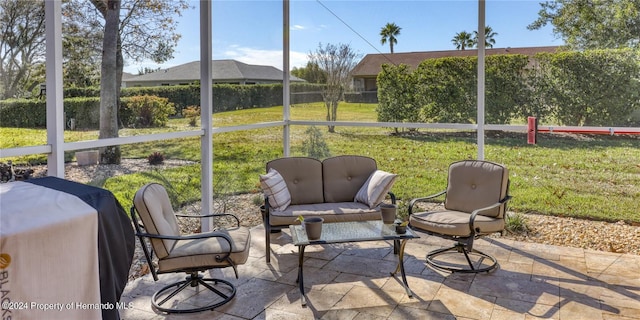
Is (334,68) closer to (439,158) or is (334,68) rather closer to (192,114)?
(439,158)

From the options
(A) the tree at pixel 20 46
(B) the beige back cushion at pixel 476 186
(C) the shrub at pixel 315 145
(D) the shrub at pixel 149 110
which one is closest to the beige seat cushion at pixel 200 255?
(D) the shrub at pixel 149 110

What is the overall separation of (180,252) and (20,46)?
5.67ft

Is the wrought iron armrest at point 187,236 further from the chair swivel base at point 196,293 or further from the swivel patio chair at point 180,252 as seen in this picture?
the chair swivel base at point 196,293

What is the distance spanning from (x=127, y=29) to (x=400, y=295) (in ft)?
10.4

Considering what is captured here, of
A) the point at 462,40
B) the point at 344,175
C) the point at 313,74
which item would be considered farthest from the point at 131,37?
the point at 462,40

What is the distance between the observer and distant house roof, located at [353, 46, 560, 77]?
5316mm

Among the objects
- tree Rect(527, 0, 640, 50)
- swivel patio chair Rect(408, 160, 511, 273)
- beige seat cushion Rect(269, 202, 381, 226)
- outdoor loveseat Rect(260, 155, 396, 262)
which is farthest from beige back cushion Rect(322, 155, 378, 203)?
tree Rect(527, 0, 640, 50)

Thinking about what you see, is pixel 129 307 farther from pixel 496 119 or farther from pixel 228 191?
pixel 496 119

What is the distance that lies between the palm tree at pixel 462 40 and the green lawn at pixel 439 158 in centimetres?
110

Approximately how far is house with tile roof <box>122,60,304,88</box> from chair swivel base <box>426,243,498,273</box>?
9.76ft

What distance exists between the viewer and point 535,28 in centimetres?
521

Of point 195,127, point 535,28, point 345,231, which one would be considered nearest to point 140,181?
point 195,127

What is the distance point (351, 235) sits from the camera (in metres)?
3.56

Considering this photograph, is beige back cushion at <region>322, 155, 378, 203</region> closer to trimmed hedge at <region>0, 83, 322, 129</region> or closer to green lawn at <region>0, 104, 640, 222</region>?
green lawn at <region>0, 104, 640, 222</region>
